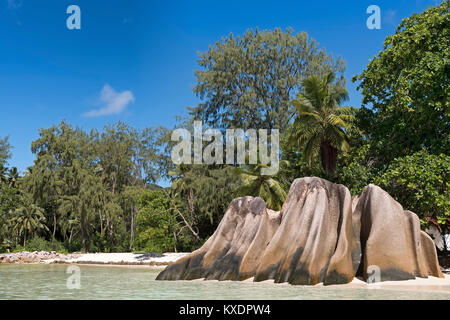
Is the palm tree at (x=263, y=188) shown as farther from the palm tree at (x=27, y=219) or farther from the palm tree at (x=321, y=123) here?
the palm tree at (x=27, y=219)

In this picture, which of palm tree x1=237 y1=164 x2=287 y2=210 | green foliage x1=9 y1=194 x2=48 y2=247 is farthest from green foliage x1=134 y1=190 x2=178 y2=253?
green foliage x1=9 y1=194 x2=48 y2=247

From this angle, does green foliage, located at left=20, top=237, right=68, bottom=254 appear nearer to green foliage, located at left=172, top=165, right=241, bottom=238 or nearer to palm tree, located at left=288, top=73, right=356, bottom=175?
green foliage, located at left=172, top=165, right=241, bottom=238

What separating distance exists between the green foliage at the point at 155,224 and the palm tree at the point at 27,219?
16941 millimetres

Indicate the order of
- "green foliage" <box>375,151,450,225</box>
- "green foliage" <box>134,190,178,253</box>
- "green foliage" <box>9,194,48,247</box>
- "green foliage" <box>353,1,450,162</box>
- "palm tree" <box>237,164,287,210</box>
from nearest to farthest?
1. "green foliage" <box>375,151,450,225</box>
2. "green foliage" <box>353,1,450,162</box>
3. "palm tree" <box>237,164,287,210</box>
4. "green foliage" <box>134,190,178,253</box>
5. "green foliage" <box>9,194,48,247</box>

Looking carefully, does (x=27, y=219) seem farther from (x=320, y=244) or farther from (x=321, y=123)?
(x=320, y=244)

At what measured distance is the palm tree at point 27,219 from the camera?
44.1 m

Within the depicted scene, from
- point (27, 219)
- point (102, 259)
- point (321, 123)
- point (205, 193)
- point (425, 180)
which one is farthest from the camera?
point (27, 219)

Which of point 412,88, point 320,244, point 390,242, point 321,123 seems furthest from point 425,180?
point 321,123

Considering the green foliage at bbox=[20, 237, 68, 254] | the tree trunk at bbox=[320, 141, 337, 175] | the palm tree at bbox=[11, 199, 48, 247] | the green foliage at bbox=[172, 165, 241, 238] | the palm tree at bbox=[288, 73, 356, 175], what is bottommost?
the green foliage at bbox=[20, 237, 68, 254]

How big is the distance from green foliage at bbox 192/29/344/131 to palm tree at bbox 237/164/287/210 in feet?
25.3

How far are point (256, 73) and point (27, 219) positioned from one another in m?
29.3

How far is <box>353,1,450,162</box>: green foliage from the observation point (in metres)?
17.8

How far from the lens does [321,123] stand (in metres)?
22.7
